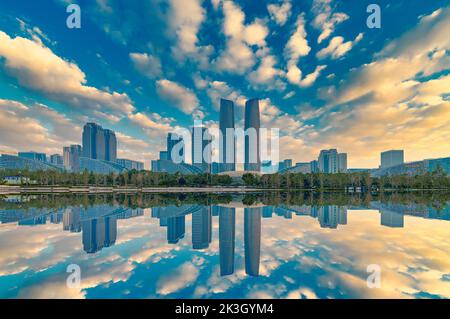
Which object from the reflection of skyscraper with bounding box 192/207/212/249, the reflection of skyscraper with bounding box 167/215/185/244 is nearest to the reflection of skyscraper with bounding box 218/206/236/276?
the reflection of skyscraper with bounding box 192/207/212/249

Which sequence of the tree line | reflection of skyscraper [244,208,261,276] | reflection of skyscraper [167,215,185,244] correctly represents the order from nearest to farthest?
reflection of skyscraper [244,208,261,276]
reflection of skyscraper [167,215,185,244]
the tree line

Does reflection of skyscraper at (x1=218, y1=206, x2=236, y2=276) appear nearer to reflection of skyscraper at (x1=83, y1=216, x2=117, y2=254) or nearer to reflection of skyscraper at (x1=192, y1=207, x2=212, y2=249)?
reflection of skyscraper at (x1=192, y1=207, x2=212, y2=249)

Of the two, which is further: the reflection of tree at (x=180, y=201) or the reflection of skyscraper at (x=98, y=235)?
the reflection of tree at (x=180, y=201)

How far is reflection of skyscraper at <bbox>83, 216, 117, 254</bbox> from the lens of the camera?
1256 centimetres

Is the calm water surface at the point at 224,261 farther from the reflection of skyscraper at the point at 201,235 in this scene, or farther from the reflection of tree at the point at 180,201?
the reflection of tree at the point at 180,201

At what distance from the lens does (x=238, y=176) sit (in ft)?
504

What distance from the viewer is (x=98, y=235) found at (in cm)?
1505

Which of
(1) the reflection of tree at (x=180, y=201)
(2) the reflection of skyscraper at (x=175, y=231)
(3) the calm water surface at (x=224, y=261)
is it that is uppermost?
(3) the calm water surface at (x=224, y=261)

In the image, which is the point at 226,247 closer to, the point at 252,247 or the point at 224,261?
the point at 252,247

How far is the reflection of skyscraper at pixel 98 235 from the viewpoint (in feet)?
41.2

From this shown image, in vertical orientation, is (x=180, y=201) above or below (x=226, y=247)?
below

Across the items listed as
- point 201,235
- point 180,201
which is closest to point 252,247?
point 201,235

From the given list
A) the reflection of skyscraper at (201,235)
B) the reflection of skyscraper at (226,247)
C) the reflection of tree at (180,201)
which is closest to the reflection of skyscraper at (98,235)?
the reflection of skyscraper at (201,235)
